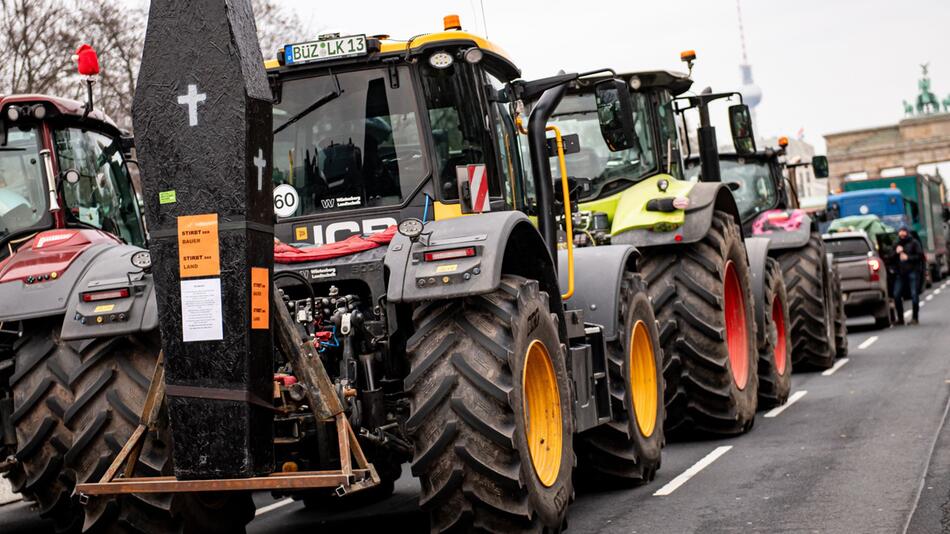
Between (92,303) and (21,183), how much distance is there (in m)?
3.01

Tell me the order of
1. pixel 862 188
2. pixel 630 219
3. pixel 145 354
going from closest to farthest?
pixel 145 354 < pixel 630 219 < pixel 862 188

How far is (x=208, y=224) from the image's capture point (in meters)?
6.35

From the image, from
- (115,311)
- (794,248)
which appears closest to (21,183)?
(115,311)

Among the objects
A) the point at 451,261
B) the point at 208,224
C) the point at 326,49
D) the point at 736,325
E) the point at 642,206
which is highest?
the point at 326,49

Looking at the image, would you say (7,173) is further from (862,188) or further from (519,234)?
(862,188)

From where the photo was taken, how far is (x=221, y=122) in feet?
20.8

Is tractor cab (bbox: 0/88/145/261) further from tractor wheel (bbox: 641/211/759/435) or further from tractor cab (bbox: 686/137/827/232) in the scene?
tractor cab (bbox: 686/137/827/232)

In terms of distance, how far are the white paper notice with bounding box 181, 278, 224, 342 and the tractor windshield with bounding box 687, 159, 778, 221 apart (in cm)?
1450

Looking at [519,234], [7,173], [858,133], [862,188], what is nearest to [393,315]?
[519,234]

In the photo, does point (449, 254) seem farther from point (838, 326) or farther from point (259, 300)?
point (838, 326)

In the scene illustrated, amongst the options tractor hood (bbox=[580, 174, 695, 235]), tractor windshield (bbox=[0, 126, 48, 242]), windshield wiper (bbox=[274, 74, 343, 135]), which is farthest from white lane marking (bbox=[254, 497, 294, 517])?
tractor hood (bbox=[580, 174, 695, 235])

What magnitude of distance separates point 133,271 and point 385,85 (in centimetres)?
187

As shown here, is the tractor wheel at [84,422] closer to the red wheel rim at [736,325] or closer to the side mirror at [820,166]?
the red wheel rim at [736,325]

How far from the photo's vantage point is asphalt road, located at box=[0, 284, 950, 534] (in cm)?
808
